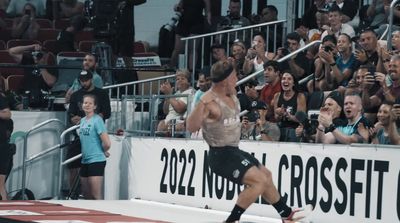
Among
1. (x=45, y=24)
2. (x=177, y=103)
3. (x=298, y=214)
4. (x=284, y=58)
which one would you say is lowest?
(x=298, y=214)

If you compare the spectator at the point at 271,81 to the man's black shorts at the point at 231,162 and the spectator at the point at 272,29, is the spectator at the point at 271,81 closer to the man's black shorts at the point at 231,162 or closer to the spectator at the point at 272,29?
the spectator at the point at 272,29

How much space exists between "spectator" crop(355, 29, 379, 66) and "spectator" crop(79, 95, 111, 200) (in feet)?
14.4

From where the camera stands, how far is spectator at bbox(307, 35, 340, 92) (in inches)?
647

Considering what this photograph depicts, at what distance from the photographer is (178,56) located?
2327 centimetres

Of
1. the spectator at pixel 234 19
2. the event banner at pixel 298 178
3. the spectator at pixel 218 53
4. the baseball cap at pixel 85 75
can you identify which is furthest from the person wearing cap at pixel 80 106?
the spectator at pixel 234 19

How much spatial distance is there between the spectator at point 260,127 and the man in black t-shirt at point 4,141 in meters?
4.42

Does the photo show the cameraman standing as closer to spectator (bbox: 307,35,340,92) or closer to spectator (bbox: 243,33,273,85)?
spectator (bbox: 243,33,273,85)

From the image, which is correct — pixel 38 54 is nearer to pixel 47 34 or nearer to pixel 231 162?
pixel 47 34

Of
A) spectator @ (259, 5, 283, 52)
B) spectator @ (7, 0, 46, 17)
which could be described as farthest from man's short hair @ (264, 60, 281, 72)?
spectator @ (7, 0, 46, 17)

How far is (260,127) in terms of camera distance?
16.4 meters

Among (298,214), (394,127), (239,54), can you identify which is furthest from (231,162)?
(239,54)

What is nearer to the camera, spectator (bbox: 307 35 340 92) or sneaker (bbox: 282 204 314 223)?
sneaker (bbox: 282 204 314 223)

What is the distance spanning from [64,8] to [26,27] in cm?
140

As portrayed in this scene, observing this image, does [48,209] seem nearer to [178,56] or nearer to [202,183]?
[202,183]
